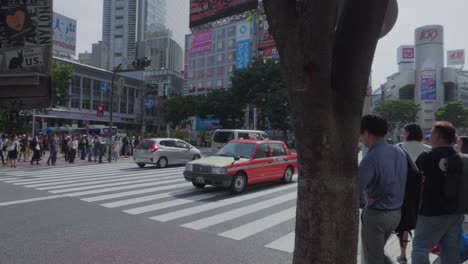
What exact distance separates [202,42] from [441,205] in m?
84.6

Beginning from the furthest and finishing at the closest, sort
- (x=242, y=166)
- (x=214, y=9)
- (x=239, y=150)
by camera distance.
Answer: (x=214, y=9) → (x=239, y=150) → (x=242, y=166)

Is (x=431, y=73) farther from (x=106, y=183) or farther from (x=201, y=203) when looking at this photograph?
(x=201, y=203)

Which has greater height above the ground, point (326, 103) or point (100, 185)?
point (326, 103)

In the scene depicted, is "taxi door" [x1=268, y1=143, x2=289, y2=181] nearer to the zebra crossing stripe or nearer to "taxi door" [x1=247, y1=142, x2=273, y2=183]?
"taxi door" [x1=247, y1=142, x2=273, y2=183]

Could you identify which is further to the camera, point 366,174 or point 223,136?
point 223,136

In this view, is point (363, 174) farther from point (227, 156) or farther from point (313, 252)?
point (227, 156)

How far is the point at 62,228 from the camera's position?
6.16 metres

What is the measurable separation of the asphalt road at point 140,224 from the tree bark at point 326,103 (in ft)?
8.52

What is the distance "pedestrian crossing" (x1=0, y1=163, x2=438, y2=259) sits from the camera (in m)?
6.32

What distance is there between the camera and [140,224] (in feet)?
21.7

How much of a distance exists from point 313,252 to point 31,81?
2111mm

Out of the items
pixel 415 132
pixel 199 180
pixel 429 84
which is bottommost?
pixel 199 180

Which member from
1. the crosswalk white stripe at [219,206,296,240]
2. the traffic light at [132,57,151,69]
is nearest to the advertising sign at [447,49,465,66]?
the traffic light at [132,57,151,69]

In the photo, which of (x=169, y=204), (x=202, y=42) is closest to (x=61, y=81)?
(x=169, y=204)
